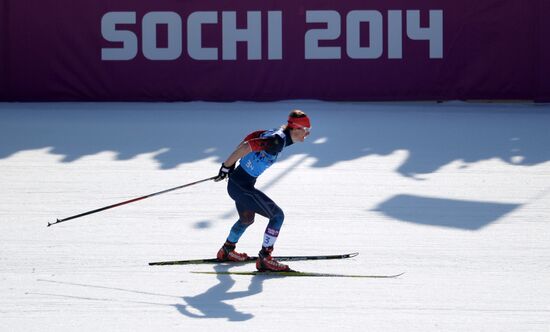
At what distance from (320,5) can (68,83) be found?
5049 mm

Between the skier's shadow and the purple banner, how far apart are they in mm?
12664

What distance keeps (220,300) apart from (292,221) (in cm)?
322

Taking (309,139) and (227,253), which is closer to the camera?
(227,253)

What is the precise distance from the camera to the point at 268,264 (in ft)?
30.4

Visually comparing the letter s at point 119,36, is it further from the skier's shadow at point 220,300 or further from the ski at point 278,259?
the skier's shadow at point 220,300

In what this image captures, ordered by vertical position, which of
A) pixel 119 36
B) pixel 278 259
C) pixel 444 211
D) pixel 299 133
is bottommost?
pixel 444 211

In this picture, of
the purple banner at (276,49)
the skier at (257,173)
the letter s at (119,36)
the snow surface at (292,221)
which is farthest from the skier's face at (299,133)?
the letter s at (119,36)

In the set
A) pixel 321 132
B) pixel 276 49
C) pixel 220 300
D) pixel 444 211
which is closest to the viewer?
pixel 220 300

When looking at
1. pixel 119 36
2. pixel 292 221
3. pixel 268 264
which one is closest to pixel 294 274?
pixel 268 264

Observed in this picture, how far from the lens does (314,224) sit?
11383 millimetres

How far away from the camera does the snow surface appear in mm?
8078

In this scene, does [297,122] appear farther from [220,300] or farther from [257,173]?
[220,300]

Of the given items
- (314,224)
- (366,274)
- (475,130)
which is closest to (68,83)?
(475,130)

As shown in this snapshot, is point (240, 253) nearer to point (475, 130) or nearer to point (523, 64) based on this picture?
point (475, 130)
